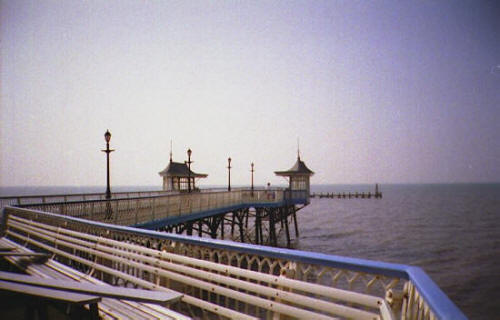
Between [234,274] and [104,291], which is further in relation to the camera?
[234,274]

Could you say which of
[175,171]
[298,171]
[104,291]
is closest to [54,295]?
[104,291]

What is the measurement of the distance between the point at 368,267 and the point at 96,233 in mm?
5625

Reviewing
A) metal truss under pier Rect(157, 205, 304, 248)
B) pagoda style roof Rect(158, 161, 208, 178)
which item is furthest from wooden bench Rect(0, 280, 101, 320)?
pagoda style roof Rect(158, 161, 208, 178)

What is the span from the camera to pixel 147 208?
49.2 ft

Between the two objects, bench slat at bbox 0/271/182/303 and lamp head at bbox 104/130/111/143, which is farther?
lamp head at bbox 104/130/111/143

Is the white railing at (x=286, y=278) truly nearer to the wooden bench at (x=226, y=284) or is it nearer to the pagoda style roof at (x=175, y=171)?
the wooden bench at (x=226, y=284)

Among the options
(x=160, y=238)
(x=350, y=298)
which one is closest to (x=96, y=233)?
(x=160, y=238)

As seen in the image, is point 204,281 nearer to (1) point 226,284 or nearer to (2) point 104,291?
(1) point 226,284

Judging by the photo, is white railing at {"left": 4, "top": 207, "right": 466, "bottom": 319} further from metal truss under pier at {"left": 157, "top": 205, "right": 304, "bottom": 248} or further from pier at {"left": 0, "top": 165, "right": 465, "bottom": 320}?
metal truss under pier at {"left": 157, "top": 205, "right": 304, "bottom": 248}

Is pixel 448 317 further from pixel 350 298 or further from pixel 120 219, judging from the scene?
pixel 120 219

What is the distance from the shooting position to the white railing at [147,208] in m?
12.2

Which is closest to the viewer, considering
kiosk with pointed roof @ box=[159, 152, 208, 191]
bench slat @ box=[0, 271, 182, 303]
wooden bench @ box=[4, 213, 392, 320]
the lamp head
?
wooden bench @ box=[4, 213, 392, 320]

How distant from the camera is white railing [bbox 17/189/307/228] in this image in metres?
12.2

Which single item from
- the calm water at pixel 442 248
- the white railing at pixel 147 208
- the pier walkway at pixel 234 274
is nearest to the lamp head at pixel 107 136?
the white railing at pixel 147 208
